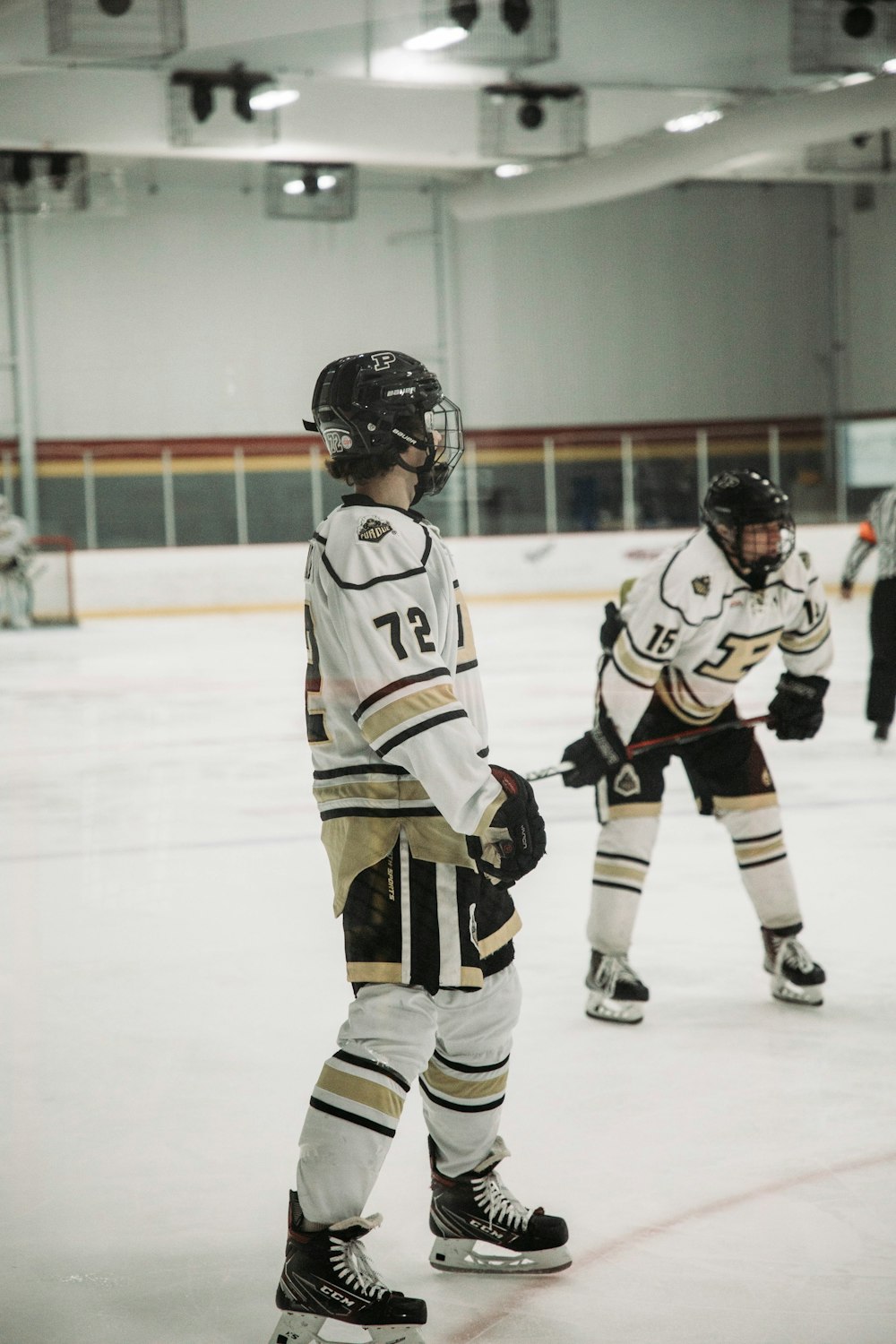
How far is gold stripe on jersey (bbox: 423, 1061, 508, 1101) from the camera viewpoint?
70.4 inches

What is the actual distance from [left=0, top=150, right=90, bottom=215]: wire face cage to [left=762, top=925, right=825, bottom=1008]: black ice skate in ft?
34.8

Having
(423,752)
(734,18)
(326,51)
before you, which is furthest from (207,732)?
(734,18)

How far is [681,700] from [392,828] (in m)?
1.25

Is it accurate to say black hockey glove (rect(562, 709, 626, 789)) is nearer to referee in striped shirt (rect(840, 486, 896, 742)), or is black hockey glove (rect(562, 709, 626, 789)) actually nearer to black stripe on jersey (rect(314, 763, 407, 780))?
black stripe on jersey (rect(314, 763, 407, 780))

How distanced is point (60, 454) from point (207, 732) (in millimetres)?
9597

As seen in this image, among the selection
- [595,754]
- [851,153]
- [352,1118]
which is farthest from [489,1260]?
[851,153]

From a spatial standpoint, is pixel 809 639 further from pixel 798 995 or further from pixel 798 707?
pixel 798 995

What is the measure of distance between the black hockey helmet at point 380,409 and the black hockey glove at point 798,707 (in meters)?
1.29

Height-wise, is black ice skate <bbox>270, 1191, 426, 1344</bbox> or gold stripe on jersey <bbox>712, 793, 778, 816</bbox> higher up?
gold stripe on jersey <bbox>712, 793, 778, 816</bbox>

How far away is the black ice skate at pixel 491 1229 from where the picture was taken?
183 cm

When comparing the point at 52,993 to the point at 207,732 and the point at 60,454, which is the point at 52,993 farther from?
the point at 60,454

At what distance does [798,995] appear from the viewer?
9.30 feet

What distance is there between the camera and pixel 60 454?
51.0 feet

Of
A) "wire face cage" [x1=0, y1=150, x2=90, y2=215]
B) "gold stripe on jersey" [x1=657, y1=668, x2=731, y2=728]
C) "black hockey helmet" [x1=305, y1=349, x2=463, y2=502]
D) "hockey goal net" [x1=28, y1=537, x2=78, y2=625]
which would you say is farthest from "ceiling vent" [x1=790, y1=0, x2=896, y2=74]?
"black hockey helmet" [x1=305, y1=349, x2=463, y2=502]
